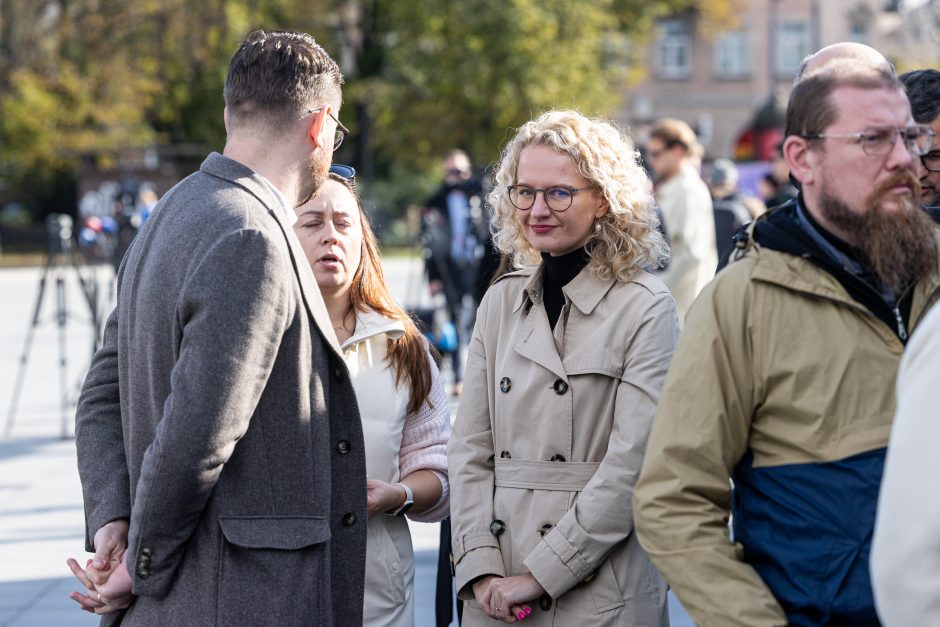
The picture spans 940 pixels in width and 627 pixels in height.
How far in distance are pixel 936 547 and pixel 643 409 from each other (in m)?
1.23

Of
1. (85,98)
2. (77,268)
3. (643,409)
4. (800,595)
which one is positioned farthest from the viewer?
(85,98)

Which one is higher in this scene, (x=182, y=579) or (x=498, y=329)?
(x=498, y=329)

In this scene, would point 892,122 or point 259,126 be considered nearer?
point 892,122

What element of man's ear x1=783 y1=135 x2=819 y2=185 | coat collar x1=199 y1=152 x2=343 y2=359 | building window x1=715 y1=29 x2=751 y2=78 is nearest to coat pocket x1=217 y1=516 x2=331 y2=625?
coat collar x1=199 y1=152 x2=343 y2=359

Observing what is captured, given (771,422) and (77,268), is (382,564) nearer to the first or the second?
(771,422)

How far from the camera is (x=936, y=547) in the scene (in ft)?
5.76

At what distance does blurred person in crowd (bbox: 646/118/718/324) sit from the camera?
8117 mm

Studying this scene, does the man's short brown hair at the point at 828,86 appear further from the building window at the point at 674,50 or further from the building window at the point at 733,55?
the building window at the point at 733,55

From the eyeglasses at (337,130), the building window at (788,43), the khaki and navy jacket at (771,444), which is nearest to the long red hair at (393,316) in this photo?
the eyeglasses at (337,130)

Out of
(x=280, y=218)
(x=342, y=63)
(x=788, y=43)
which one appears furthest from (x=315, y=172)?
(x=788, y=43)

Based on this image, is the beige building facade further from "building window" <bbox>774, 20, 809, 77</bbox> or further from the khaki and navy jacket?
the khaki and navy jacket

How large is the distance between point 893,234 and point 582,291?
3.15 ft

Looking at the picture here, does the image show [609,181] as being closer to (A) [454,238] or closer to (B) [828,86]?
(B) [828,86]

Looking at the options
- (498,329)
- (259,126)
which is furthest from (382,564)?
(259,126)
